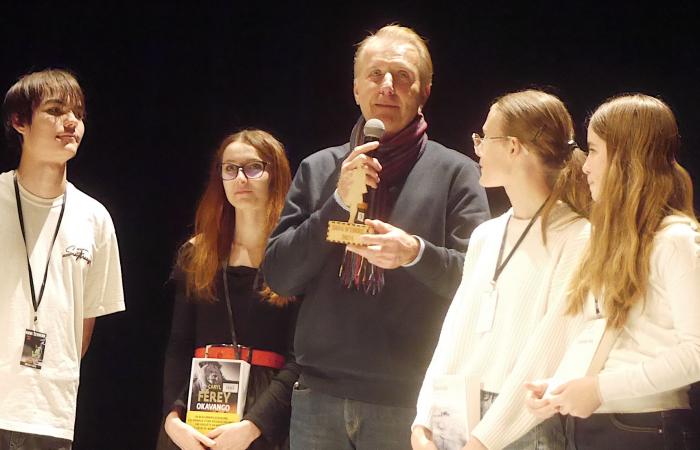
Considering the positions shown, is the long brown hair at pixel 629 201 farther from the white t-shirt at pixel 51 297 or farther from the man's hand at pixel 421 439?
the white t-shirt at pixel 51 297

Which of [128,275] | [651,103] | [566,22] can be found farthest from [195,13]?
[651,103]

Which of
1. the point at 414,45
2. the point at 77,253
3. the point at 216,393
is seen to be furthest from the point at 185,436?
the point at 414,45

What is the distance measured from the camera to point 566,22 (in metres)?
3.49

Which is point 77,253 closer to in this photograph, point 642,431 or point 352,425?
point 352,425

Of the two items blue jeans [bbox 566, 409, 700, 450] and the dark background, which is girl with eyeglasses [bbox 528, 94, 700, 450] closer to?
blue jeans [bbox 566, 409, 700, 450]

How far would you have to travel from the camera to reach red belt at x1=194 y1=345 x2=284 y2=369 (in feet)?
10.00

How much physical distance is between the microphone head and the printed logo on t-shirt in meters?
1.14

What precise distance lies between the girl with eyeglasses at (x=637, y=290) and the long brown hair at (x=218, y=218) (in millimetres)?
1434

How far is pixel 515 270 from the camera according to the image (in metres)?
2.27

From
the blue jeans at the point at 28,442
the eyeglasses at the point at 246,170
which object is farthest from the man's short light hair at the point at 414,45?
the blue jeans at the point at 28,442

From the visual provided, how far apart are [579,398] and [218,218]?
1.76m

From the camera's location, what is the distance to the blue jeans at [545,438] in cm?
212

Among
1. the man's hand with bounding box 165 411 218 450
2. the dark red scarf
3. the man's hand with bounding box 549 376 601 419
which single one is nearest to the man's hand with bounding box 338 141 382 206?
the dark red scarf

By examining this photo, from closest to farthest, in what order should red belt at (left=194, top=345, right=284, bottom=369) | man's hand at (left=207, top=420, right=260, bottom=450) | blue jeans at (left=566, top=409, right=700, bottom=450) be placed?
blue jeans at (left=566, top=409, right=700, bottom=450), man's hand at (left=207, top=420, right=260, bottom=450), red belt at (left=194, top=345, right=284, bottom=369)
